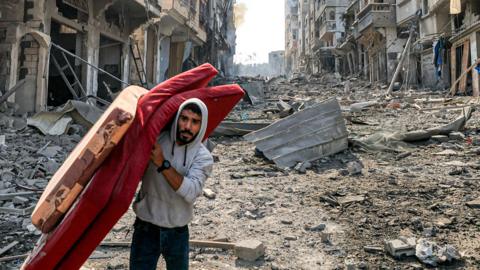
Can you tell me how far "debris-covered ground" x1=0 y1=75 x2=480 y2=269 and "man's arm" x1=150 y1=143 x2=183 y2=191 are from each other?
1581 millimetres

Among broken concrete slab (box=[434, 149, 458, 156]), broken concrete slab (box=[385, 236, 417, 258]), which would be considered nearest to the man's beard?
broken concrete slab (box=[385, 236, 417, 258])

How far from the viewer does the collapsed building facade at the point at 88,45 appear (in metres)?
9.01

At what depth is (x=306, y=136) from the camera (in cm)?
711

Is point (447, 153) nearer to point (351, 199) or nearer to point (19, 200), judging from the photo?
point (351, 199)

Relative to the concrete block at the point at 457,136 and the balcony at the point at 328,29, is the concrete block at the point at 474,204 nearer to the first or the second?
the concrete block at the point at 457,136

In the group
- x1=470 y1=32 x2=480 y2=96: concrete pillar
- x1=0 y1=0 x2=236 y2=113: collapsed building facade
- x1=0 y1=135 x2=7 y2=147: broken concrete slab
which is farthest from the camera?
Result: x1=470 y1=32 x2=480 y2=96: concrete pillar

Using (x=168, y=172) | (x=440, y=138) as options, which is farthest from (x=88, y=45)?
(x=168, y=172)

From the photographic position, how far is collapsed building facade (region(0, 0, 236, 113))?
901 centimetres

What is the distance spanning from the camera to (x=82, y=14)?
11.4 m

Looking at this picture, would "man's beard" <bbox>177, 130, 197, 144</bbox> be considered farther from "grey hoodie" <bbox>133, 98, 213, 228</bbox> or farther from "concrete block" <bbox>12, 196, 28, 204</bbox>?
"concrete block" <bbox>12, 196, 28, 204</bbox>

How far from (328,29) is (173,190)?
43.6 metres

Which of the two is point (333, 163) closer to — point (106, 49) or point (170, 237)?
point (170, 237)

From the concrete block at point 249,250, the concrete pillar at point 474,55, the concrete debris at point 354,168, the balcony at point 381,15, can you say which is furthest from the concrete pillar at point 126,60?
the balcony at point 381,15

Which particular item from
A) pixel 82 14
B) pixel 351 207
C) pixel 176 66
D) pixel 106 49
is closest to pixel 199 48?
pixel 176 66
